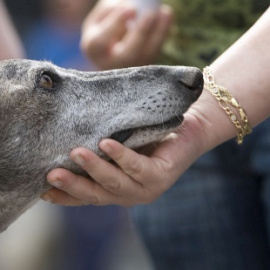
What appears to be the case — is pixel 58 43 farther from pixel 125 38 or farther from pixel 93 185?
pixel 93 185

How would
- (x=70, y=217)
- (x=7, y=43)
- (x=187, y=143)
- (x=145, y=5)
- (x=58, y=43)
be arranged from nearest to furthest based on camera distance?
(x=187, y=143)
(x=145, y=5)
(x=7, y=43)
(x=58, y=43)
(x=70, y=217)

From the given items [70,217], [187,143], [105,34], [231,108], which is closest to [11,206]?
[187,143]

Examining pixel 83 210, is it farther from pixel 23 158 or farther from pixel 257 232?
pixel 23 158

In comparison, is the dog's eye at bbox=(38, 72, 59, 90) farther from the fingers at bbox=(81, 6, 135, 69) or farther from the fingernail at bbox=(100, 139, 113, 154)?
the fingers at bbox=(81, 6, 135, 69)

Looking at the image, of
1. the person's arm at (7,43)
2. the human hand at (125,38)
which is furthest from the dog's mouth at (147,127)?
the person's arm at (7,43)

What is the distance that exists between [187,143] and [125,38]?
2.52ft

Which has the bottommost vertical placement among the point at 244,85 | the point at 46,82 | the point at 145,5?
the point at 145,5

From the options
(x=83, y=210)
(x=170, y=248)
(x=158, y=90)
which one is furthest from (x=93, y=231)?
(x=158, y=90)

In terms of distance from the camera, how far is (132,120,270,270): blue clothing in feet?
7.06

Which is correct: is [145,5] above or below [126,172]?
below

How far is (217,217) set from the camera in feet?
7.17

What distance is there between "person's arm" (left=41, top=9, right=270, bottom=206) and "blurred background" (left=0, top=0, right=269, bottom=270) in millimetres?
360

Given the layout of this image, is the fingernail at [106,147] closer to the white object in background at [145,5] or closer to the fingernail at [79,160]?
the fingernail at [79,160]

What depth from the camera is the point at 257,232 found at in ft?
7.17
